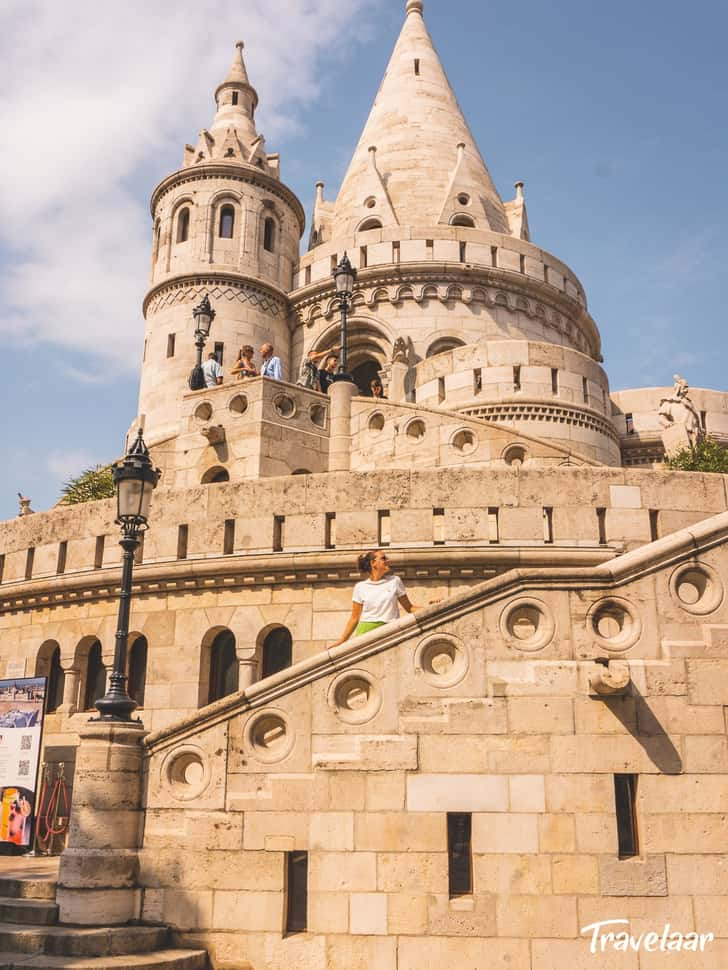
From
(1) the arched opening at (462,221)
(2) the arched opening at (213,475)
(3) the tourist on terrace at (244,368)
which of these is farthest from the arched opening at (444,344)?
(2) the arched opening at (213,475)

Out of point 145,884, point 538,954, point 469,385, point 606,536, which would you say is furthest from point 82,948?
point 469,385

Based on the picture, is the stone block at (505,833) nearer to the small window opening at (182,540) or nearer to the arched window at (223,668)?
the arched window at (223,668)

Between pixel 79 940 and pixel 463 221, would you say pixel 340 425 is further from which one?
pixel 463 221

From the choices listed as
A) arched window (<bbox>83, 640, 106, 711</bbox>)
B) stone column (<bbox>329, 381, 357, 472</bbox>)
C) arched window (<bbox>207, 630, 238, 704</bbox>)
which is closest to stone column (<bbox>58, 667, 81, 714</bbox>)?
arched window (<bbox>83, 640, 106, 711</bbox>)

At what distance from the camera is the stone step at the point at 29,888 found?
8352 mm

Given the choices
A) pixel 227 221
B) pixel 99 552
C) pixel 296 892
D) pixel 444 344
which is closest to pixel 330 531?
pixel 99 552

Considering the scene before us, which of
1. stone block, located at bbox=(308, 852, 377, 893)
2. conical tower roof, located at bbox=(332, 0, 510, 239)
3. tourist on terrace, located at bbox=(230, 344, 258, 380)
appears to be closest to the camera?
stone block, located at bbox=(308, 852, 377, 893)

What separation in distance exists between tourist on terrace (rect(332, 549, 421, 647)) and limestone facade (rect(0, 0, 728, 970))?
1.47 ft

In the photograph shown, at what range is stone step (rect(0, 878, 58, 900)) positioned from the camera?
835 centimetres

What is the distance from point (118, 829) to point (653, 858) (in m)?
4.25

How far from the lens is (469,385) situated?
827 inches

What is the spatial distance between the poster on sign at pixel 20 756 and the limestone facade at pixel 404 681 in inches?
68.6

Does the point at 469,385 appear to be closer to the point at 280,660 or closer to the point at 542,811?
the point at 280,660

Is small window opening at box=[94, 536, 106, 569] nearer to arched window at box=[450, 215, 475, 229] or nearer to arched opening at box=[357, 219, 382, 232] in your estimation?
arched opening at box=[357, 219, 382, 232]
